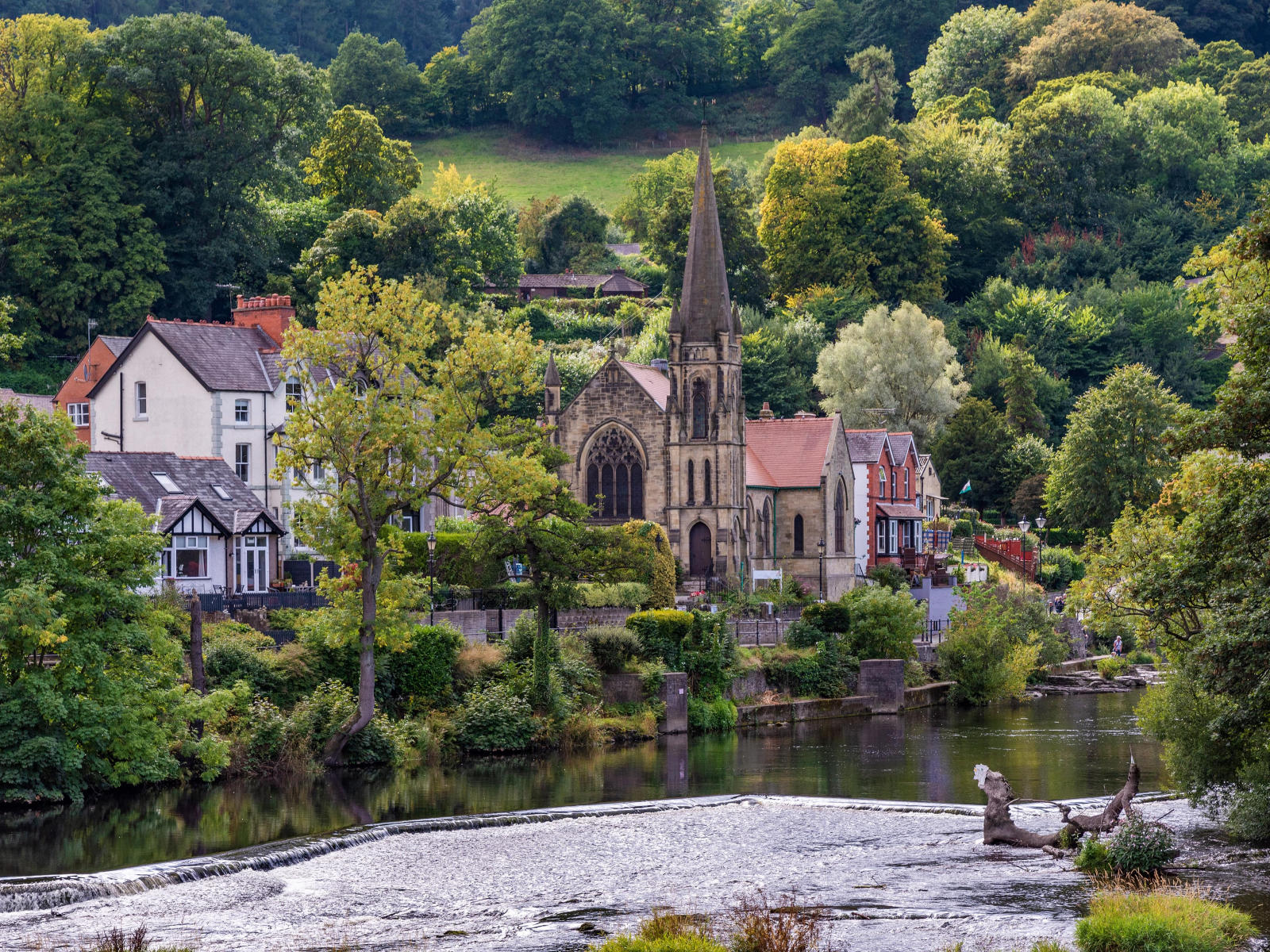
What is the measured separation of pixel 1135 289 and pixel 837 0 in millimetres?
71482

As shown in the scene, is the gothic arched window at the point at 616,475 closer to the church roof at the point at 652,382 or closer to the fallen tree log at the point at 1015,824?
the church roof at the point at 652,382

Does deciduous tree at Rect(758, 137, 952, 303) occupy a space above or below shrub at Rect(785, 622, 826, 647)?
above

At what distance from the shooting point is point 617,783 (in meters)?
40.6

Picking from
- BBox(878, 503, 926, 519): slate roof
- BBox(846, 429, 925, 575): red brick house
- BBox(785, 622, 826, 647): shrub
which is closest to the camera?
BBox(785, 622, 826, 647): shrub

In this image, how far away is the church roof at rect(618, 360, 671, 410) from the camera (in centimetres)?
7231

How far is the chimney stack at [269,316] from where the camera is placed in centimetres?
6575

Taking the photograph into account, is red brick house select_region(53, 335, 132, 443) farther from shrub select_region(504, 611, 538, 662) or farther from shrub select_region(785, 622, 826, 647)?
shrub select_region(785, 622, 826, 647)

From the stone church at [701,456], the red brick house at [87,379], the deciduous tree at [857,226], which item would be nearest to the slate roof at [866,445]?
the stone church at [701,456]

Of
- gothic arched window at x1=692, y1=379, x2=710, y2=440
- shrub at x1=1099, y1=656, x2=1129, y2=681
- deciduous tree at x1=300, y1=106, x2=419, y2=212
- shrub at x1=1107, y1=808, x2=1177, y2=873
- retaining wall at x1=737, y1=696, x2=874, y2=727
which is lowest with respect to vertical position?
shrub at x1=1107, y1=808, x2=1177, y2=873

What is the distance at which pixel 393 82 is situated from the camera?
152m

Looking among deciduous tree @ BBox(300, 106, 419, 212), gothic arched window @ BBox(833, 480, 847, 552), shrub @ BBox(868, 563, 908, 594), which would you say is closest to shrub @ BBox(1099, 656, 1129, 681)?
shrub @ BBox(868, 563, 908, 594)

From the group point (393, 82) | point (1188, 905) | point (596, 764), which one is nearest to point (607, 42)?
point (393, 82)

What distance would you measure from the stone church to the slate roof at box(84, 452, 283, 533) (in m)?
19.1

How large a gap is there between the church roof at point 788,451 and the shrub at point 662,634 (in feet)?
68.0
